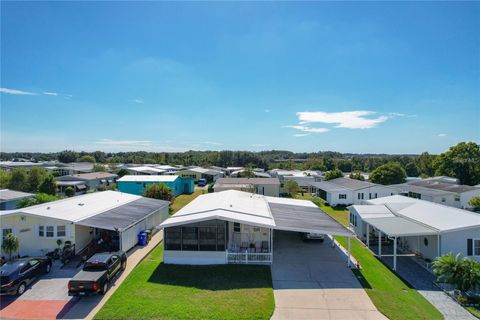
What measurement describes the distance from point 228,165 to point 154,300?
107 metres

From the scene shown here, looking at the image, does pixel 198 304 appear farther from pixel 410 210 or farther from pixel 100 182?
pixel 100 182

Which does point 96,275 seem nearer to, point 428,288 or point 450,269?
point 428,288

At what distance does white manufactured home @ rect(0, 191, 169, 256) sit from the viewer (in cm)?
1745

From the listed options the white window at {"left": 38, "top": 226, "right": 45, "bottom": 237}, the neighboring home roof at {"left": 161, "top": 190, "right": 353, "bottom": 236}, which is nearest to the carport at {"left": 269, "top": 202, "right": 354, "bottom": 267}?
the neighboring home roof at {"left": 161, "top": 190, "right": 353, "bottom": 236}

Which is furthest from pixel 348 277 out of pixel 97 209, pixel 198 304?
pixel 97 209

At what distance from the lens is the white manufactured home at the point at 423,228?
1702 centimetres

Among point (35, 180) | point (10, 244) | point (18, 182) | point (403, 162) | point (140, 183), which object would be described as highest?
point (403, 162)

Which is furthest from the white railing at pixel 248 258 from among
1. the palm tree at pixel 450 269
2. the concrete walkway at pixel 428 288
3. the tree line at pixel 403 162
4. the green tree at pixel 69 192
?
the tree line at pixel 403 162

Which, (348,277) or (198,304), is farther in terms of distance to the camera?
(348,277)

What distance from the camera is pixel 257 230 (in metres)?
18.3

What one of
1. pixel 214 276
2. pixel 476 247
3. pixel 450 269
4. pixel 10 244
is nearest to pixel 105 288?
pixel 214 276

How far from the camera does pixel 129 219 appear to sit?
20.5 meters

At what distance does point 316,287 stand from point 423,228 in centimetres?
892

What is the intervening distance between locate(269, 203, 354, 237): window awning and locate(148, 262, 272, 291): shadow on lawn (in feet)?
9.21
